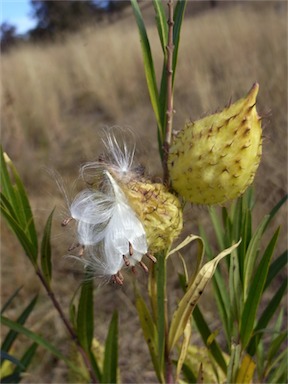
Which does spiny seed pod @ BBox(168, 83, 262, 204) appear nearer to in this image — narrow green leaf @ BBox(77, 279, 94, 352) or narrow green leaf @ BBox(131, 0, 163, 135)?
narrow green leaf @ BBox(131, 0, 163, 135)

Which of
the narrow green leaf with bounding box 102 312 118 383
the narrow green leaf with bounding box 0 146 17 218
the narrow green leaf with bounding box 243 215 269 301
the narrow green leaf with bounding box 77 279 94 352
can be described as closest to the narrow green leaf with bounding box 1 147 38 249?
the narrow green leaf with bounding box 0 146 17 218

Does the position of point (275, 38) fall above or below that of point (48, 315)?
above

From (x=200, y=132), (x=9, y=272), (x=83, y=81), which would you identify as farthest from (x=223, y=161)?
(x=83, y=81)

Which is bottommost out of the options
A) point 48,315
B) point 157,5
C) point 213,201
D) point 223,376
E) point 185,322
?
point 48,315

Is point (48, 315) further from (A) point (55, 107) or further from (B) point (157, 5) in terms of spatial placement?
(A) point (55, 107)

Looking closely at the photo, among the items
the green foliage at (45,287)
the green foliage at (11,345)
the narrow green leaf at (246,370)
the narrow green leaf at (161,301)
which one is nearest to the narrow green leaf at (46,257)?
the green foliage at (45,287)

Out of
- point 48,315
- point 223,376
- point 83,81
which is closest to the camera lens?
point 223,376

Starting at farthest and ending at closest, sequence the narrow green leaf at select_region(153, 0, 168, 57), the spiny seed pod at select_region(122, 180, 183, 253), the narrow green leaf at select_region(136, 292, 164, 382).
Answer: the narrow green leaf at select_region(136, 292, 164, 382) → the narrow green leaf at select_region(153, 0, 168, 57) → the spiny seed pod at select_region(122, 180, 183, 253)
